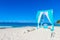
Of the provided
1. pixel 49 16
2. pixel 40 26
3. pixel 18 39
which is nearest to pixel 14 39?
pixel 18 39

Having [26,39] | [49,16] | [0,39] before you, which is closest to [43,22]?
[49,16]

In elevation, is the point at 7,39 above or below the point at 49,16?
below

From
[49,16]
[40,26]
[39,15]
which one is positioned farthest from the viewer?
[40,26]

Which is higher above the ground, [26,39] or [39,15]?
[39,15]

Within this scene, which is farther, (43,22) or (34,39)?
(43,22)

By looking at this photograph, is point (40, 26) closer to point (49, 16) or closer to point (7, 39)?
point (49, 16)

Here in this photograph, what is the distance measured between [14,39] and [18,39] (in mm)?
214

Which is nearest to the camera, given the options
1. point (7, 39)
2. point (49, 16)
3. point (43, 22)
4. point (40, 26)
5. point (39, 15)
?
point (7, 39)

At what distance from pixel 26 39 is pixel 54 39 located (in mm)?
1552

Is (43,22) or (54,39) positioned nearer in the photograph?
(54,39)

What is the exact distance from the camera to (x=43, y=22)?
10.6 m

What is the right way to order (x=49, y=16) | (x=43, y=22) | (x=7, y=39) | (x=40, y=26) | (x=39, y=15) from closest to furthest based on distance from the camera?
(x=7, y=39) → (x=49, y=16) → (x=39, y=15) → (x=43, y=22) → (x=40, y=26)

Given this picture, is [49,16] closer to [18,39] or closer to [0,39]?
[18,39]

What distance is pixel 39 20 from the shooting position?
34.5 ft
